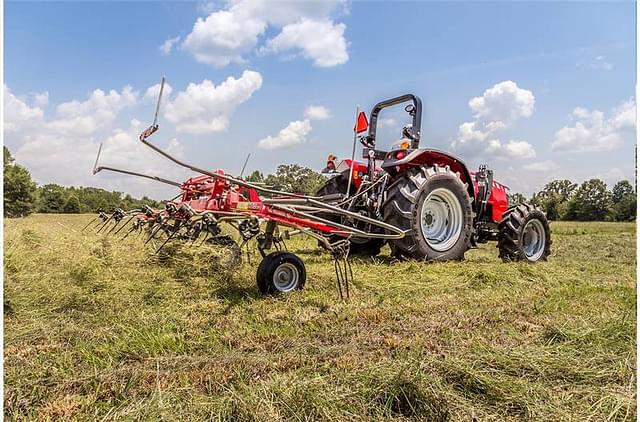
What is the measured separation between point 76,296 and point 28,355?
1.05 metres

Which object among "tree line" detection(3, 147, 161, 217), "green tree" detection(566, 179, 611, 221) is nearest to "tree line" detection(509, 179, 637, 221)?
"green tree" detection(566, 179, 611, 221)

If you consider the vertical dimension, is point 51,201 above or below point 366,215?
above

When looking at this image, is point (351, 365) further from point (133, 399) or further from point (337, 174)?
point (337, 174)

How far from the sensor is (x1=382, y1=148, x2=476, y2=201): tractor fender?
20.4 feet

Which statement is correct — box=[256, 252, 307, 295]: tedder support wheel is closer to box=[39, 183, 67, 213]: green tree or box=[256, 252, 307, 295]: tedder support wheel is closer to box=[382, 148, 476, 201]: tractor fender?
box=[382, 148, 476, 201]: tractor fender

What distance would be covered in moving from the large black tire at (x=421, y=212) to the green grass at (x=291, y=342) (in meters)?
0.79

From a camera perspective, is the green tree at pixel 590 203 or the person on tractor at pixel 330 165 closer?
the person on tractor at pixel 330 165

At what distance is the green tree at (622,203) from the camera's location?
40.5 meters

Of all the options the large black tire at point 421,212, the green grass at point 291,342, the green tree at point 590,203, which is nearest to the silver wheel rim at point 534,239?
the large black tire at point 421,212

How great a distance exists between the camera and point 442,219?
22.1 ft

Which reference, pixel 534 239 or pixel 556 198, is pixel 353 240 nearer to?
pixel 534 239

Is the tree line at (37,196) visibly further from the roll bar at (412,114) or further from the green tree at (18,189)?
the roll bar at (412,114)

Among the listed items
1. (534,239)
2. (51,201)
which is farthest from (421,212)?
(51,201)

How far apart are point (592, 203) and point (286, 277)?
153 feet
